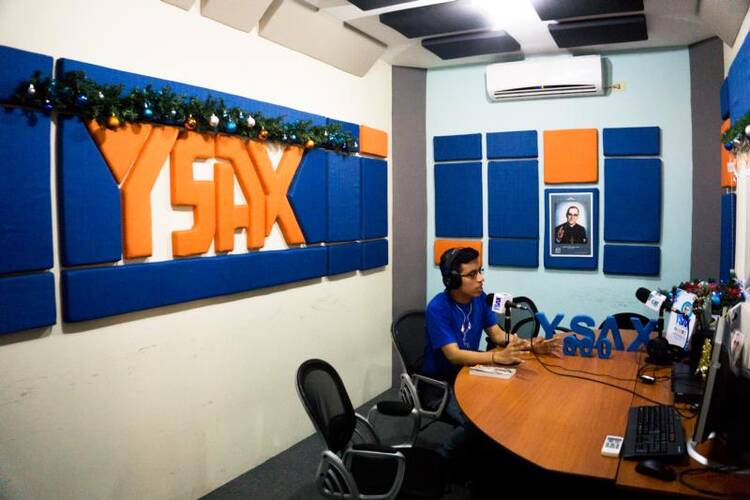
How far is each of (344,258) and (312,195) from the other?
0.56m

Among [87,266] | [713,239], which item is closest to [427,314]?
[87,266]

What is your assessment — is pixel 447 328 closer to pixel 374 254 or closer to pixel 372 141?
pixel 374 254

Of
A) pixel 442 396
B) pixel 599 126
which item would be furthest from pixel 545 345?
pixel 599 126

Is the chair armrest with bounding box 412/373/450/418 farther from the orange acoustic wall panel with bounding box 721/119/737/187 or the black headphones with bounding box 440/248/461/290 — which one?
the orange acoustic wall panel with bounding box 721/119/737/187

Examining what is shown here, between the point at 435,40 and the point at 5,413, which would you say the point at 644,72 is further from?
the point at 5,413

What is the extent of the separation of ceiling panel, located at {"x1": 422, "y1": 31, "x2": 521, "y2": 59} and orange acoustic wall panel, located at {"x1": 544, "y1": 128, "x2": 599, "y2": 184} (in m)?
0.77

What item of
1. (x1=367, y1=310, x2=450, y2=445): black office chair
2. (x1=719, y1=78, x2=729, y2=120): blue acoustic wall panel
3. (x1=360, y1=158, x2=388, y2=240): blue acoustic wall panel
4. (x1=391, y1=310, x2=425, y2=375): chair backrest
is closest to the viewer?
(x1=367, y1=310, x2=450, y2=445): black office chair

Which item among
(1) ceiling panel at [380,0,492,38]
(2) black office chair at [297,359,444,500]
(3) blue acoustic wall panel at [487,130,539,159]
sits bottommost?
(2) black office chair at [297,359,444,500]

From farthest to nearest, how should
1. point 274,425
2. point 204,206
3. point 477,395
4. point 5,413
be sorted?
point 274,425, point 204,206, point 477,395, point 5,413

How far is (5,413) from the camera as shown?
198 centimetres

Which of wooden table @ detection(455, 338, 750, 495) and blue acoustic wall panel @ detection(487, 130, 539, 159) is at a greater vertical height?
blue acoustic wall panel @ detection(487, 130, 539, 159)

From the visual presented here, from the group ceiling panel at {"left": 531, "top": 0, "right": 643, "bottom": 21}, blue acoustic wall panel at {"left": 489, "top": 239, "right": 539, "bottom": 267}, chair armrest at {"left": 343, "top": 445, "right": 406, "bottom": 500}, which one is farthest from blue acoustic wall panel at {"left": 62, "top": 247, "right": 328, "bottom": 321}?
ceiling panel at {"left": 531, "top": 0, "right": 643, "bottom": 21}

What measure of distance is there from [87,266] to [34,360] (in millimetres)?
418

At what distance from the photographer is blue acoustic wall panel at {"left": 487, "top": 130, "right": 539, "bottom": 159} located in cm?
426
